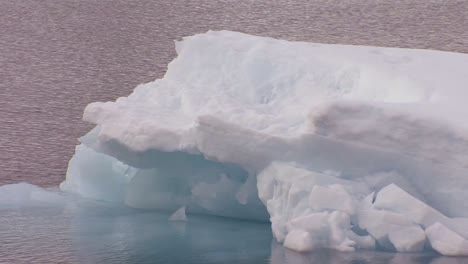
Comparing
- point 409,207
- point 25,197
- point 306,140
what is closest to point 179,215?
point 306,140

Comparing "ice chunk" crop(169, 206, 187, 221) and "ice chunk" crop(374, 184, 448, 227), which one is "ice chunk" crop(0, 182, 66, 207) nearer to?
"ice chunk" crop(169, 206, 187, 221)

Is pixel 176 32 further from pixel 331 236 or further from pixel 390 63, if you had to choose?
pixel 331 236

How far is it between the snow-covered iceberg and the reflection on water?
0.12 metres

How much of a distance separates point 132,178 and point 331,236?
6.61 feet

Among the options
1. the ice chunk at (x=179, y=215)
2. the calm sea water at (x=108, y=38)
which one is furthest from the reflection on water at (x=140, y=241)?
the calm sea water at (x=108, y=38)

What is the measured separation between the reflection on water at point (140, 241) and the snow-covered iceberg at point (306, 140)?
4.9 inches

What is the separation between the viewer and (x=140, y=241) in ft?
17.3

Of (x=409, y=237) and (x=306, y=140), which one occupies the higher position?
(x=306, y=140)

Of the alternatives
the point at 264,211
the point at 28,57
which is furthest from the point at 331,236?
the point at 28,57

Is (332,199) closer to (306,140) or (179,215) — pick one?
(306,140)

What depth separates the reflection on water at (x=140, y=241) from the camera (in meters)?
4.67

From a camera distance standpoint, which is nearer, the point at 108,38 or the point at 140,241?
the point at 140,241

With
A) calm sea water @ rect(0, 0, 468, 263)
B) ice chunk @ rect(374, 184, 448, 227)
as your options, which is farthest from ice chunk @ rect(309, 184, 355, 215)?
calm sea water @ rect(0, 0, 468, 263)

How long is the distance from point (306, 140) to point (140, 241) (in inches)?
44.0
